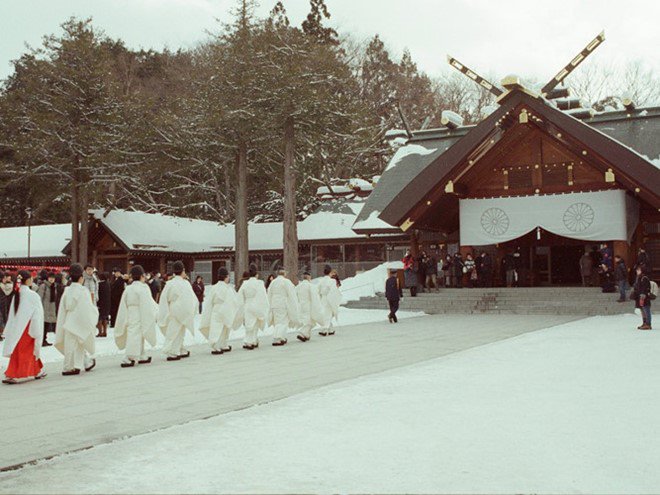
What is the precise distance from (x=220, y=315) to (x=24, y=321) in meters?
3.74

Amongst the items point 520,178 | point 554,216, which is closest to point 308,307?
point 554,216

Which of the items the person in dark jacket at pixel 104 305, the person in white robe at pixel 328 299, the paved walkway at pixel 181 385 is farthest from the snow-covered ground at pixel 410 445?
the person in dark jacket at pixel 104 305

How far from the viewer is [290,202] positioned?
2720 centimetres

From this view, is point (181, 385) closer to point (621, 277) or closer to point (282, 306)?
point (282, 306)

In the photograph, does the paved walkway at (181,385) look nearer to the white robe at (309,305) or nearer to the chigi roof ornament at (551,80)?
the white robe at (309,305)

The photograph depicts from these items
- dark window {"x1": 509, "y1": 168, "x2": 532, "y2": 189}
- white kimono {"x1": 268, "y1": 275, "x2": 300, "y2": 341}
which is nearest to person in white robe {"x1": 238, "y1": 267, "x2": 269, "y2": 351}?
white kimono {"x1": 268, "y1": 275, "x2": 300, "y2": 341}

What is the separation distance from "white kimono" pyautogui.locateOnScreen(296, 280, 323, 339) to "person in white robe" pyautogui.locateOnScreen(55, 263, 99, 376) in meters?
5.16

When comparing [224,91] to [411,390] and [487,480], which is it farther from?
[487,480]

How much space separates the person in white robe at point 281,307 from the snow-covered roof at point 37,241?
22.8 meters

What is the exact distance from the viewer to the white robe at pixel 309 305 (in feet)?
46.7

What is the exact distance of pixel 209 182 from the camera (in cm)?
3725

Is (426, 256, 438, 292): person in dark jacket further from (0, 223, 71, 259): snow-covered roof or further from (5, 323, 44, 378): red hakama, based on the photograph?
(0, 223, 71, 259): snow-covered roof

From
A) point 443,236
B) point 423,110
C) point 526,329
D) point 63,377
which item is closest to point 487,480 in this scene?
point 63,377

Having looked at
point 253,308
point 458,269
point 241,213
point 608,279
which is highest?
point 241,213
